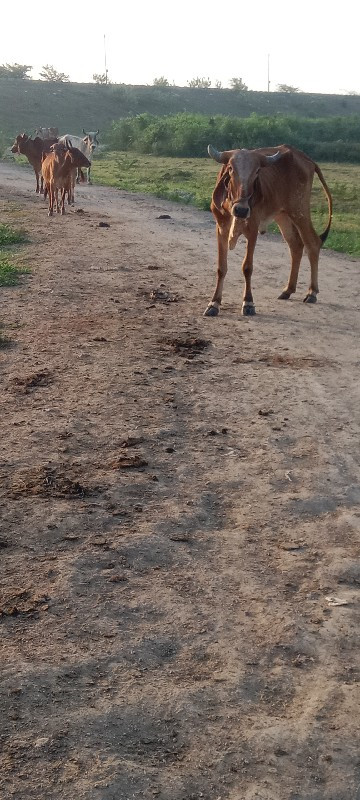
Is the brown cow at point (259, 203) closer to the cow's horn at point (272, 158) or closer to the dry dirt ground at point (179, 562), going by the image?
the cow's horn at point (272, 158)

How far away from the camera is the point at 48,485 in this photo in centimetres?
491

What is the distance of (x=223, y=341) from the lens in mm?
8078

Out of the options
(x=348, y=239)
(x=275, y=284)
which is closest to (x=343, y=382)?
(x=275, y=284)

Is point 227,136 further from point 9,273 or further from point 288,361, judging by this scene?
point 288,361

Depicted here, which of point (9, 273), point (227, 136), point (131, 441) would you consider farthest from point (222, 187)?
point (227, 136)

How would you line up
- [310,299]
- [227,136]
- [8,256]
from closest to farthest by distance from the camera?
[310,299] < [8,256] < [227,136]

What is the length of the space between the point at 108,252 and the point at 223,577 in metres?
9.00

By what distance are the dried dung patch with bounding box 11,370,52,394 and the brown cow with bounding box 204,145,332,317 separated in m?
2.60

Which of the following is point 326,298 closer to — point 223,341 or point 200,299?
point 200,299

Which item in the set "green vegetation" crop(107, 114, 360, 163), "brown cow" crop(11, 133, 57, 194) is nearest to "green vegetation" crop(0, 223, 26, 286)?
"brown cow" crop(11, 133, 57, 194)

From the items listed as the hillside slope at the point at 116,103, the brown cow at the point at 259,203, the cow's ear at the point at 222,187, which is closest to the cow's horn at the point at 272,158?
the brown cow at the point at 259,203

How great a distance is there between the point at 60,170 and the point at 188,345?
990cm

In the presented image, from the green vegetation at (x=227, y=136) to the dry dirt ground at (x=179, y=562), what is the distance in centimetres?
2821

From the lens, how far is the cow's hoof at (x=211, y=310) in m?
9.07
